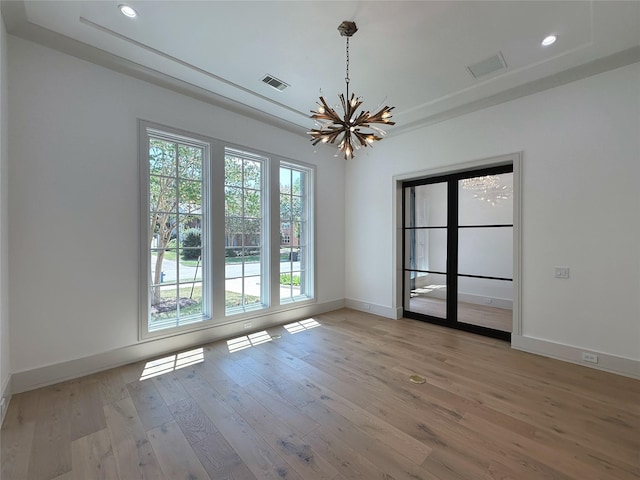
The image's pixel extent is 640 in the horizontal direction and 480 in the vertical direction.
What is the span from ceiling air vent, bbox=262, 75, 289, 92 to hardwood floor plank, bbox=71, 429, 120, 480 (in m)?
3.77

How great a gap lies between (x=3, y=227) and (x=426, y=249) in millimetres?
5156

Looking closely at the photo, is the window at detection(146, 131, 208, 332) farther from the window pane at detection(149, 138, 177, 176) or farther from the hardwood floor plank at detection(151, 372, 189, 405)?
the hardwood floor plank at detection(151, 372, 189, 405)

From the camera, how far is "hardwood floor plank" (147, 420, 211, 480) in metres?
1.63

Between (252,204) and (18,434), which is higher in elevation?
(252,204)

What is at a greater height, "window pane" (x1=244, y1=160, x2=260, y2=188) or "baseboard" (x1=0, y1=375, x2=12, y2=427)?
"window pane" (x1=244, y1=160, x2=260, y2=188)

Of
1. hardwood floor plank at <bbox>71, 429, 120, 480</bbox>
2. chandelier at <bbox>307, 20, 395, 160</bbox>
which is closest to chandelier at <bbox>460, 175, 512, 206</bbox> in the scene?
chandelier at <bbox>307, 20, 395, 160</bbox>

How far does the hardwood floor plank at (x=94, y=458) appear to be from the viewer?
1624 mm

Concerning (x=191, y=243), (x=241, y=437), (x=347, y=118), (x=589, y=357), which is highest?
(x=347, y=118)

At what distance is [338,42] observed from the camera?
264cm

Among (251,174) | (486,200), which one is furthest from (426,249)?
(251,174)

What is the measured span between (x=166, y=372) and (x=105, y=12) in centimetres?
347

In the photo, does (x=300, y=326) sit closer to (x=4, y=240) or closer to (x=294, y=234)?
(x=294, y=234)

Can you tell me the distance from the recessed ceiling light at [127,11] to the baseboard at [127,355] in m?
3.33

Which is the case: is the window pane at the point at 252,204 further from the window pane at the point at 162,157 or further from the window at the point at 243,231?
the window pane at the point at 162,157
